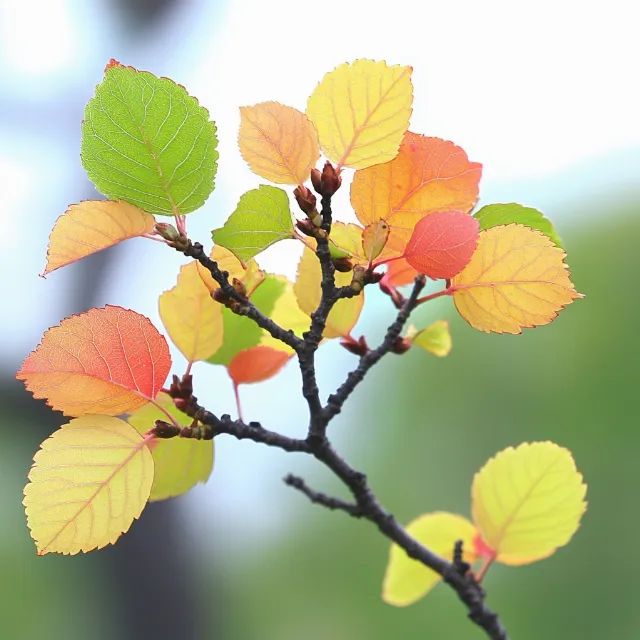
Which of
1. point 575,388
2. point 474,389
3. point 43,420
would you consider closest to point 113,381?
point 43,420

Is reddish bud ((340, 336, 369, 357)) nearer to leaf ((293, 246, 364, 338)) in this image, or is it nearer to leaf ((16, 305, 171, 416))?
leaf ((293, 246, 364, 338))

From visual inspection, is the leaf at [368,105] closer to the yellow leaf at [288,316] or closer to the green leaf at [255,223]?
the green leaf at [255,223]

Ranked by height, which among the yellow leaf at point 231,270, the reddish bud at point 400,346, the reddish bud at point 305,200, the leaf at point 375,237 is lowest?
the reddish bud at point 400,346

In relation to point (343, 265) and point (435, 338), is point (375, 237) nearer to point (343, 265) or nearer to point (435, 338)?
point (343, 265)

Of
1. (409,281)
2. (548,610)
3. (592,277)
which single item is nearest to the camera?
(409,281)

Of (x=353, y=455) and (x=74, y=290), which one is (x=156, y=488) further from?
(x=353, y=455)

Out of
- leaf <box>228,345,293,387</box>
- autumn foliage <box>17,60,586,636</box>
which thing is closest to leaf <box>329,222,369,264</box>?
autumn foliage <box>17,60,586,636</box>

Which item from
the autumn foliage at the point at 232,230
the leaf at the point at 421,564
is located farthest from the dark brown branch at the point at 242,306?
the leaf at the point at 421,564
